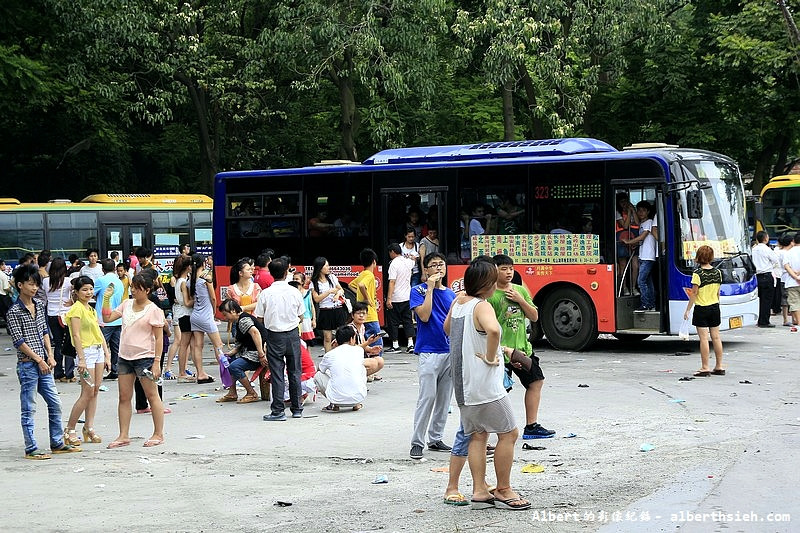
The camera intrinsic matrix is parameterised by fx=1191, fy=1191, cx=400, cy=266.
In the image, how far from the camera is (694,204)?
59.8ft

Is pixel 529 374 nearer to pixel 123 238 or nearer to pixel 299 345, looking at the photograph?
pixel 299 345

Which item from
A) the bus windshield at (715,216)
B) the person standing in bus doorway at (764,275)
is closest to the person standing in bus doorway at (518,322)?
the bus windshield at (715,216)

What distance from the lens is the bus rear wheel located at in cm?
1909

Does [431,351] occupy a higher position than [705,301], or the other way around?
[705,301]

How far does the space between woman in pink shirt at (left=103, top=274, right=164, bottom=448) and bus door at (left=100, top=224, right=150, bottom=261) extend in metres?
20.9

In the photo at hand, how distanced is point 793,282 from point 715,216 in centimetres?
452

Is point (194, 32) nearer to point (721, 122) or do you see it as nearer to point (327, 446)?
point (721, 122)

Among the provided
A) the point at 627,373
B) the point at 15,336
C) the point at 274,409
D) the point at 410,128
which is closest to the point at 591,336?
the point at 627,373

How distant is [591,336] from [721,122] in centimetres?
Result: 1781

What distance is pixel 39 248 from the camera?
101ft

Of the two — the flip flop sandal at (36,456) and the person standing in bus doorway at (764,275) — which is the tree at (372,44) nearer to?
the person standing in bus doorway at (764,275)

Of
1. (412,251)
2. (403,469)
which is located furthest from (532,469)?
(412,251)

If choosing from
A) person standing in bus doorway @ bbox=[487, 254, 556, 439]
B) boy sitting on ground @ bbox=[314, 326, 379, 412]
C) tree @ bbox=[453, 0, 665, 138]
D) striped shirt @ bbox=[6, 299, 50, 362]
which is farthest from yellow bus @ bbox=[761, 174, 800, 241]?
striped shirt @ bbox=[6, 299, 50, 362]

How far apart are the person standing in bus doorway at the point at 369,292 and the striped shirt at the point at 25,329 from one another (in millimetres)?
6588
